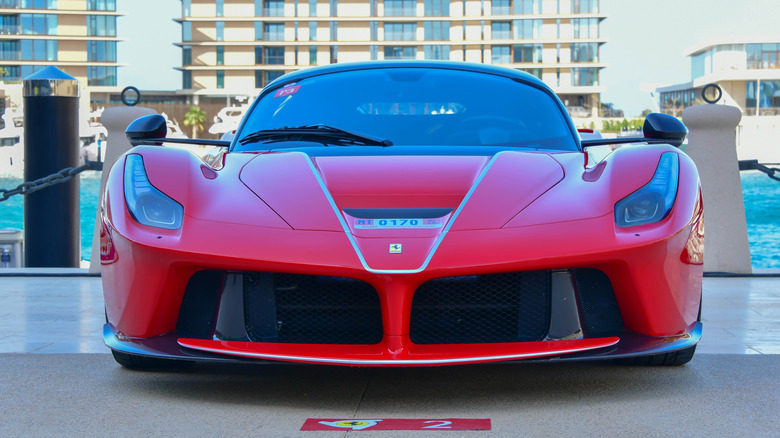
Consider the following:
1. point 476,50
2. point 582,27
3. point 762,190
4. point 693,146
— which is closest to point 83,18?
point 476,50

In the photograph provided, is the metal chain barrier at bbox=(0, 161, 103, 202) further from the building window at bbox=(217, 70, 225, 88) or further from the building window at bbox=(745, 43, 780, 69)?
the building window at bbox=(745, 43, 780, 69)

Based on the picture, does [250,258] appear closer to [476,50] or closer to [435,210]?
[435,210]

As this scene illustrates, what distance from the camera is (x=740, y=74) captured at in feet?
248

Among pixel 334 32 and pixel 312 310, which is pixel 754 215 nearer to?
pixel 334 32

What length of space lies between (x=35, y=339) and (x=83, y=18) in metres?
80.3

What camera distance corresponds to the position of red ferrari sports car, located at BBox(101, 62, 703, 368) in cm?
254

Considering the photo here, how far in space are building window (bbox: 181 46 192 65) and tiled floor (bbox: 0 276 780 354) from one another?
7590 cm

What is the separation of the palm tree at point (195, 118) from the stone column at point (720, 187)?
71.7 m

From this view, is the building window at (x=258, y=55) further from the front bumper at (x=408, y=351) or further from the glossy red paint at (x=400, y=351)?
the glossy red paint at (x=400, y=351)

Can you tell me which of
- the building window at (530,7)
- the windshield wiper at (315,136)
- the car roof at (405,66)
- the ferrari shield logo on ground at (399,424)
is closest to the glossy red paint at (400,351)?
the ferrari shield logo on ground at (399,424)

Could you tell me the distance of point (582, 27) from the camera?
78.7 meters

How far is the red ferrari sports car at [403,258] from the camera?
8.33 ft

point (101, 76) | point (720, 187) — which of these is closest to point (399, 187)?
point (720, 187)

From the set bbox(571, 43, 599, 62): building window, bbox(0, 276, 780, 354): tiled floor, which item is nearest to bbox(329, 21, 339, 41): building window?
bbox(571, 43, 599, 62): building window
